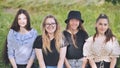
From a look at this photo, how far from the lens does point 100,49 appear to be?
19.4ft

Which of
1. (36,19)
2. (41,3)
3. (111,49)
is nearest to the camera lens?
(111,49)

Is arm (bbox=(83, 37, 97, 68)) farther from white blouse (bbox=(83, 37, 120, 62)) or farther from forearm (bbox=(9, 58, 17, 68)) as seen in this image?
forearm (bbox=(9, 58, 17, 68))

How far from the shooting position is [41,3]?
40.8 feet

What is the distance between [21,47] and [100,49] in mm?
990

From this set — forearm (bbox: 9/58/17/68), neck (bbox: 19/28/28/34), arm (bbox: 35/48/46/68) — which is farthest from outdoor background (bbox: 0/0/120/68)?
arm (bbox: 35/48/46/68)

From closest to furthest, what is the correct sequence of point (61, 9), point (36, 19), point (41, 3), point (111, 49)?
point (111, 49) → point (36, 19) → point (61, 9) → point (41, 3)

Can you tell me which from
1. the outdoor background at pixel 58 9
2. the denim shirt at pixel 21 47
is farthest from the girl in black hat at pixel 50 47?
the outdoor background at pixel 58 9

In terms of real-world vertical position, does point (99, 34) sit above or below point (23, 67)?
above

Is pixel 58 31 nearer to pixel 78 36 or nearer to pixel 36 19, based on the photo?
pixel 78 36

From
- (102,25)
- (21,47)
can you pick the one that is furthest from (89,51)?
(21,47)

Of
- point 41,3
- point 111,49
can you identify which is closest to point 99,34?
point 111,49

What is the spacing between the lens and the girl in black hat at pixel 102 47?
19.4ft

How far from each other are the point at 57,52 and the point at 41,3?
6.52 m

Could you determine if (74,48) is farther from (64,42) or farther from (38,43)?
(38,43)
